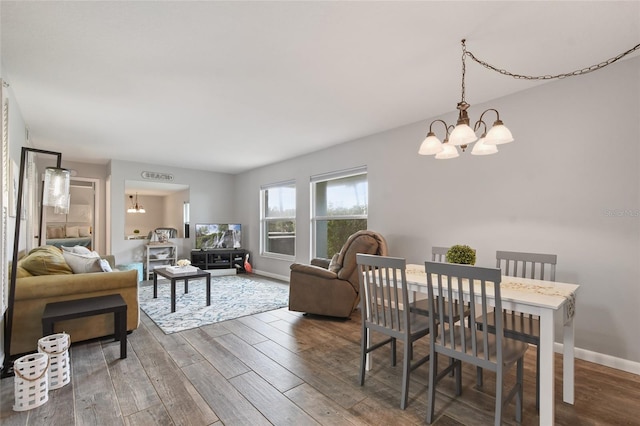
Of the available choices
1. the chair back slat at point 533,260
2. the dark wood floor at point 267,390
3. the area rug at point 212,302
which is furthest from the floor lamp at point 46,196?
the chair back slat at point 533,260

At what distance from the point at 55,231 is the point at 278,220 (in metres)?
4.53

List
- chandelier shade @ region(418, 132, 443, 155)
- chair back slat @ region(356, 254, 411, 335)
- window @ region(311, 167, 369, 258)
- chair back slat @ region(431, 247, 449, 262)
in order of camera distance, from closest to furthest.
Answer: chair back slat @ region(356, 254, 411, 335) → chandelier shade @ region(418, 132, 443, 155) → chair back slat @ region(431, 247, 449, 262) → window @ region(311, 167, 369, 258)

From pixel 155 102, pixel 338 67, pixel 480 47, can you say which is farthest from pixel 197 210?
pixel 480 47

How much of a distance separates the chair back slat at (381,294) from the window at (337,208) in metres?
2.38

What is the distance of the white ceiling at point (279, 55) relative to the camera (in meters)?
1.88

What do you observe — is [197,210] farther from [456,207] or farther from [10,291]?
[456,207]

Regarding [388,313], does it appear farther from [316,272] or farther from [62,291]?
[62,291]

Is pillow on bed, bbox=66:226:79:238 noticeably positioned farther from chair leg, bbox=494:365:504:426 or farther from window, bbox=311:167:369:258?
chair leg, bbox=494:365:504:426

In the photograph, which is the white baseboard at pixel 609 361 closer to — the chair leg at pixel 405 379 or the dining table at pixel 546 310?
the dining table at pixel 546 310

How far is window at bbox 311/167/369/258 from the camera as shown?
4.71 m

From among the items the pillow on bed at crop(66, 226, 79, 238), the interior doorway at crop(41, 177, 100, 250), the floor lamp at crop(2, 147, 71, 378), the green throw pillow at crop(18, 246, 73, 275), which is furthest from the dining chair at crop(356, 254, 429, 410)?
the pillow on bed at crop(66, 226, 79, 238)

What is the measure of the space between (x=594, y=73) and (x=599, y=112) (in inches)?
13.1

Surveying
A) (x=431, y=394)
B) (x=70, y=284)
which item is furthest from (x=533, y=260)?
(x=70, y=284)

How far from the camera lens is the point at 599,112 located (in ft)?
8.50
